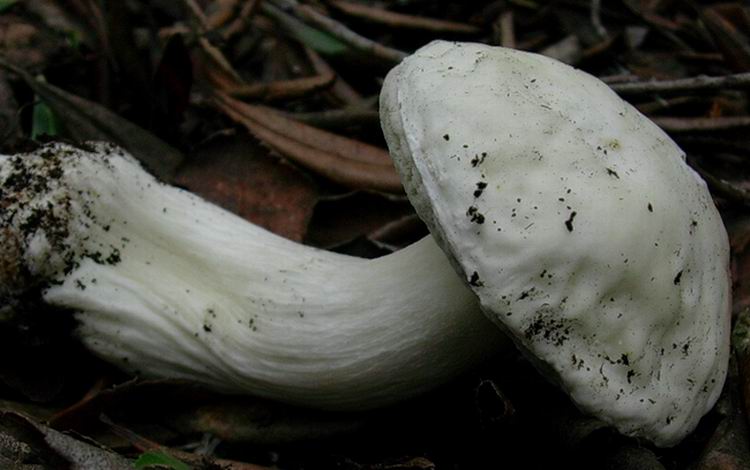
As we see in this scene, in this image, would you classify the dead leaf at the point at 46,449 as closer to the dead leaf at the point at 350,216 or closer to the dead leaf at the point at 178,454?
the dead leaf at the point at 178,454

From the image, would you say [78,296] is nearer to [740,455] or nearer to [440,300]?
[440,300]

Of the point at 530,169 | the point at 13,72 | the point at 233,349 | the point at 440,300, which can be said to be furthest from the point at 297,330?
the point at 13,72

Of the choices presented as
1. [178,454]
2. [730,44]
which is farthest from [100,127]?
[730,44]

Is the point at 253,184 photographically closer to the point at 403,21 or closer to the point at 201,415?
the point at 201,415

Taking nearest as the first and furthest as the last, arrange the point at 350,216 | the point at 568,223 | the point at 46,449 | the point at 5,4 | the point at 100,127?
the point at 568,223 → the point at 46,449 → the point at 350,216 → the point at 100,127 → the point at 5,4

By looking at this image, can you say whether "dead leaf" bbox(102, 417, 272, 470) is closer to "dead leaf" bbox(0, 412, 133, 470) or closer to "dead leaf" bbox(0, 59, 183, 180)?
"dead leaf" bbox(0, 412, 133, 470)

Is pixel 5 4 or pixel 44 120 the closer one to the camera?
pixel 44 120
